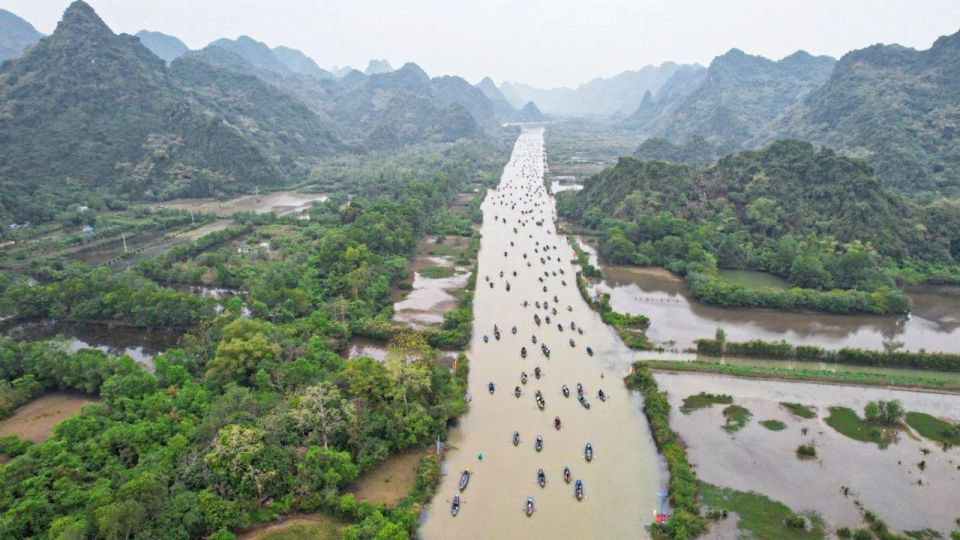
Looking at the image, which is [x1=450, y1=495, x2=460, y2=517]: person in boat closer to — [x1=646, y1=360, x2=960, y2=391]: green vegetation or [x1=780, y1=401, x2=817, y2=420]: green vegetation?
[x1=646, y1=360, x2=960, y2=391]: green vegetation

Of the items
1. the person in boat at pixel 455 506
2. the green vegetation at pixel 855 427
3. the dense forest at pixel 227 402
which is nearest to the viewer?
the dense forest at pixel 227 402

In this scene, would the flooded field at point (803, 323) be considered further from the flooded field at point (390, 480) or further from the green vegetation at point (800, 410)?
the flooded field at point (390, 480)

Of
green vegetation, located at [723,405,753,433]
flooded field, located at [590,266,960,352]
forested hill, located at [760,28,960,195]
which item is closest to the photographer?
green vegetation, located at [723,405,753,433]

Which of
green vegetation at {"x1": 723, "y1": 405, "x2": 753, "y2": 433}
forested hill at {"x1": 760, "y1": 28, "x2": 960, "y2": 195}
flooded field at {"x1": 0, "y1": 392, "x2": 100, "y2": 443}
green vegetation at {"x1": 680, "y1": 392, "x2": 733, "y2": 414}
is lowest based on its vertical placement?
green vegetation at {"x1": 723, "y1": 405, "x2": 753, "y2": 433}

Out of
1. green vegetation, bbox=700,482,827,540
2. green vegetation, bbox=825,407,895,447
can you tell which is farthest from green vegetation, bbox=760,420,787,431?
green vegetation, bbox=700,482,827,540

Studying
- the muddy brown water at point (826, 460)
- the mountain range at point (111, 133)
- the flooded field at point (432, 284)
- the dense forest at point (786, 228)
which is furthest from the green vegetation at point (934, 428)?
the mountain range at point (111, 133)

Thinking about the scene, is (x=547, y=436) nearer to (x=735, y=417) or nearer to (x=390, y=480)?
(x=390, y=480)
